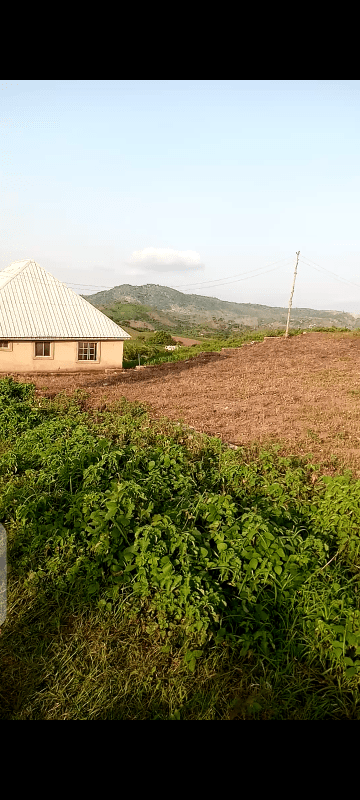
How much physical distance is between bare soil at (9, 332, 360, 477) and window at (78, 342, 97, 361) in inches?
91.7

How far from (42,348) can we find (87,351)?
6.41 ft

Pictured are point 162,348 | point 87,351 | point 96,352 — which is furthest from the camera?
point 162,348

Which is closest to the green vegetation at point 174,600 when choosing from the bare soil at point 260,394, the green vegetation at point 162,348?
the bare soil at point 260,394

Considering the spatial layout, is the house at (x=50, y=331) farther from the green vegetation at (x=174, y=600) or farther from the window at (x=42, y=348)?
the green vegetation at (x=174, y=600)

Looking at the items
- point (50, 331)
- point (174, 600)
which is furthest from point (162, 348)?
point (174, 600)

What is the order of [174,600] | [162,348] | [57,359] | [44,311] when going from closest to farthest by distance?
[174,600] < [57,359] < [44,311] < [162,348]

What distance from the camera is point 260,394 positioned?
1391 cm

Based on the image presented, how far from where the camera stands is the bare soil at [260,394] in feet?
30.4

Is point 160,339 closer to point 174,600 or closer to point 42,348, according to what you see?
point 42,348

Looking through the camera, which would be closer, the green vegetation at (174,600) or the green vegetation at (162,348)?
the green vegetation at (174,600)

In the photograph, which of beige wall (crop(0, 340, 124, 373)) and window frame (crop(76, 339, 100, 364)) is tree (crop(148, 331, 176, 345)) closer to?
beige wall (crop(0, 340, 124, 373))

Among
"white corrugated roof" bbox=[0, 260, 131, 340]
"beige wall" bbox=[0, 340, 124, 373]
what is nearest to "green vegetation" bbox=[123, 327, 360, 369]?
"beige wall" bbox=[0, 340, 124, 373]

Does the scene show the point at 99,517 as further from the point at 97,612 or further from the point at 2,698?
the point at 2,698

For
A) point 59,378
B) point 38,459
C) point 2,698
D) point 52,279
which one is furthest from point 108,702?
point 52,279
